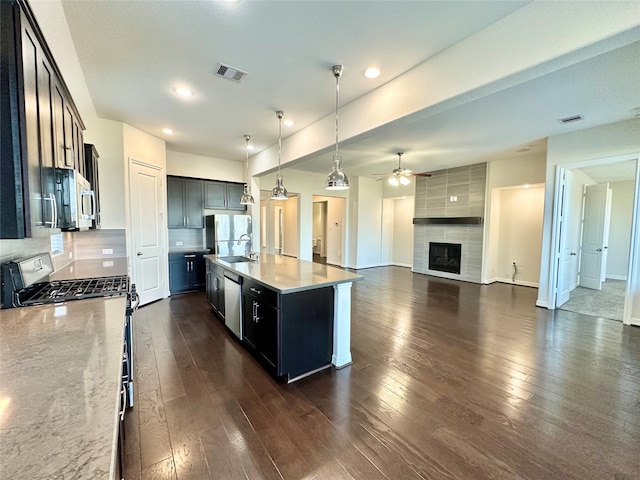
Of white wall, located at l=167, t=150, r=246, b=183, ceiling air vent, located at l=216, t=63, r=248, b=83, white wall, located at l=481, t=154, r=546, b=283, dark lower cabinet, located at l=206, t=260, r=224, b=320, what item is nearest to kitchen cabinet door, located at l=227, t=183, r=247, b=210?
white wall, located at l=167, t=150, r=246, b=183

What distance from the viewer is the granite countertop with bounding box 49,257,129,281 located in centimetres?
263

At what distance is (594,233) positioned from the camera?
5.66 m

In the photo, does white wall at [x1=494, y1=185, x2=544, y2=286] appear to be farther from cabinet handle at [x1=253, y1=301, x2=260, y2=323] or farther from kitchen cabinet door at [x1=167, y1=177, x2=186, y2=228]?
kitchen cabinet door at [x1=167, y1=177, x2=186, y2=228]

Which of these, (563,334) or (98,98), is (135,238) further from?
(563,334)

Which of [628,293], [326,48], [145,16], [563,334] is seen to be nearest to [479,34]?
[326,48]

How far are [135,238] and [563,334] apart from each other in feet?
20.4

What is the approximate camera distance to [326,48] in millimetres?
2238

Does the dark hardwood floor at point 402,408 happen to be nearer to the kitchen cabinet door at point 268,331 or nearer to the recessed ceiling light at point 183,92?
the kitchen cabinet door at point 268,331

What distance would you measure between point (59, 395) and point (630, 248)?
238 inches

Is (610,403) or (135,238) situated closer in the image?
(610,403)

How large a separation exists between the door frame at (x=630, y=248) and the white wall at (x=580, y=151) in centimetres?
3

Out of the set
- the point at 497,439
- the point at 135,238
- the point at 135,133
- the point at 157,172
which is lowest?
the point at 497,439

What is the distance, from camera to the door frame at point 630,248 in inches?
148

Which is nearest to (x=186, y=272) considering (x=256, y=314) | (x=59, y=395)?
(x=256, y=314)
